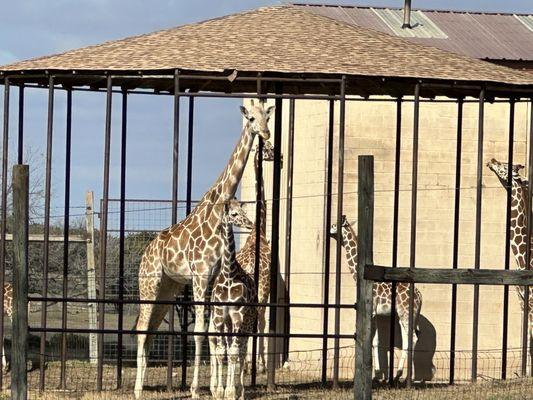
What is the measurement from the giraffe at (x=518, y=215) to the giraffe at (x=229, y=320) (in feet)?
15.0

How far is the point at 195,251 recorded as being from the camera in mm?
13711

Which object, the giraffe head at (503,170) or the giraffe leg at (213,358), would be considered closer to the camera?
the giraffe leg at (213,358)

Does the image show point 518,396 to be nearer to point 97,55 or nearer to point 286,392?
point 286,392

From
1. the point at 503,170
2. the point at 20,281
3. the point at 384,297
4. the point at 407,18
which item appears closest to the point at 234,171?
the point at 384,297

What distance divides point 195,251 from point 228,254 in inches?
19.5

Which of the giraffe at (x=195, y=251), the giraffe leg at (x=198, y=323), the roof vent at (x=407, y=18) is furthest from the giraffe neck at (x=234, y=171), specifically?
the roof vent at (x=407, y=18)

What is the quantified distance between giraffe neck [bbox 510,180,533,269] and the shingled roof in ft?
7.08

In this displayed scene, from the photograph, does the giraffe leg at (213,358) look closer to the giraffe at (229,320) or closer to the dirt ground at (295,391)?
the giraffe at (229,320)

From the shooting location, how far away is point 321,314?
17625 millimetres

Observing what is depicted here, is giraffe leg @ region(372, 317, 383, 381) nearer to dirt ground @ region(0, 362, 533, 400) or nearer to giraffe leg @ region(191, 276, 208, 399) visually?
dirt ground @ region(0, 362, 533, 400)

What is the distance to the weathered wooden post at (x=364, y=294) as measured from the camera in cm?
970

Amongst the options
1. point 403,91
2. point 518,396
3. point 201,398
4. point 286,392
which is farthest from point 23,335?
point 403,91

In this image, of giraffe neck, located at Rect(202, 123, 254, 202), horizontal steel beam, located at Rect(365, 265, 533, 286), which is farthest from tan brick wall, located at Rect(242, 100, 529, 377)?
horizontal steel beam, located at Rect(365, 265, 533, 286)

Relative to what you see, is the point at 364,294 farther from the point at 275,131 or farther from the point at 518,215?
the point at 518,215
